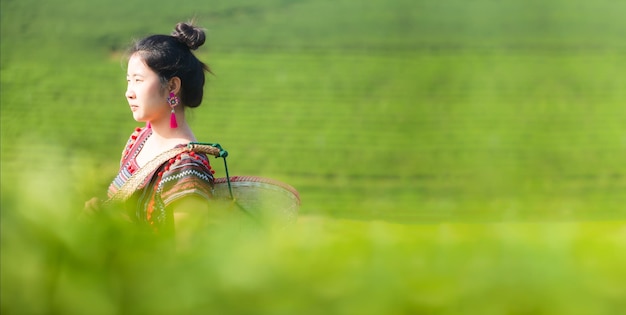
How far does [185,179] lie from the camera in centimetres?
79

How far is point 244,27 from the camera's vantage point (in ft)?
10.2

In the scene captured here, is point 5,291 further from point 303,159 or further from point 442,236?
point 303,159

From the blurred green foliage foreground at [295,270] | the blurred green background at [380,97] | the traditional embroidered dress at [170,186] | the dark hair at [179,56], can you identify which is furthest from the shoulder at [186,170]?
the blurred green background at [380,97]

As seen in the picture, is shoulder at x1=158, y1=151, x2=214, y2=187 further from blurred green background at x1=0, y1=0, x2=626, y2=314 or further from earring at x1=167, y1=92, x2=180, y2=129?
blurred green background at x1=0, y1=0, x2=626, y2=314

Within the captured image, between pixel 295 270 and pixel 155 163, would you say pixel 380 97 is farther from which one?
pixel 295 270

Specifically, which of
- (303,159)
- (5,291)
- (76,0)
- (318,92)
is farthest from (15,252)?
(76,0)

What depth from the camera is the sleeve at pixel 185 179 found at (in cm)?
79

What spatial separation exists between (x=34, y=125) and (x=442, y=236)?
226 cm

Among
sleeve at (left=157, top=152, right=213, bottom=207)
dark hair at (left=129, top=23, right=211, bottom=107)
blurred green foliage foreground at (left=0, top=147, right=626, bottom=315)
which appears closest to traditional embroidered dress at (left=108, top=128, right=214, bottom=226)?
sleeve at (left=157, top=152, right=213, bottom=207)

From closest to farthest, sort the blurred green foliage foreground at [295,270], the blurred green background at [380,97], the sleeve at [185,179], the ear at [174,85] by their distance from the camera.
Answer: the blurred green foliage foreground at [295,270] < the sleeve at [185,179] < the ear at [174,85] < the blurred green background at [380,97]

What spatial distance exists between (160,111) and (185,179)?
4.5 inches

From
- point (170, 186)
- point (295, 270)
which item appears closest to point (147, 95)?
point (170, 186)

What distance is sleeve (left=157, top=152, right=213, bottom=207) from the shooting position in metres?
0.79

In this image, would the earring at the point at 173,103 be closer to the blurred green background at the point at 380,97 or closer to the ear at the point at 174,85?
the ear at the point at 174,85
